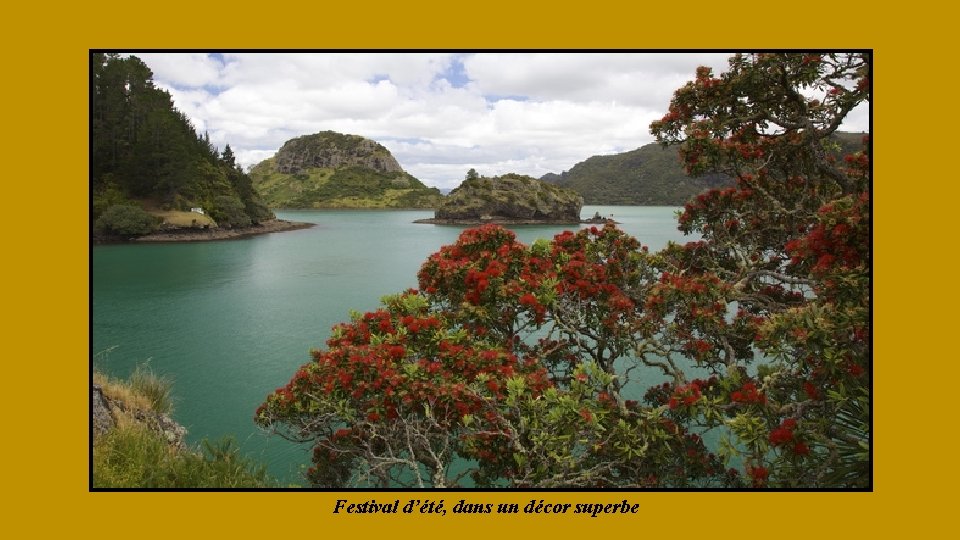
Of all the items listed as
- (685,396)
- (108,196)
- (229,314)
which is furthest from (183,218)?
(685,396)

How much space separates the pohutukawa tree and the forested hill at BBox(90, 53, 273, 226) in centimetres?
6024

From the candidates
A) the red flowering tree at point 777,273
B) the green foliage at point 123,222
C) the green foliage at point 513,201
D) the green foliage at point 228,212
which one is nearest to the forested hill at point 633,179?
the green foliage at point 513,201

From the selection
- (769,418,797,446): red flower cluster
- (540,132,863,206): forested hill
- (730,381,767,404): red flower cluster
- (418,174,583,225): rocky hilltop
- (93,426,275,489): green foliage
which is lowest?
(93,426,275,489): green foliage

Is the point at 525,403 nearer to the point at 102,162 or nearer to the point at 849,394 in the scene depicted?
the point at 849,394

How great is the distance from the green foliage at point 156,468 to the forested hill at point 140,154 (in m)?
58.7

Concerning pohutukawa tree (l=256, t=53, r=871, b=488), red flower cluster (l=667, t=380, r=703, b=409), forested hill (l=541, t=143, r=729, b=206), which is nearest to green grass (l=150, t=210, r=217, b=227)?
pohutukawa tree (l=256, t=53, r=871, b=488)

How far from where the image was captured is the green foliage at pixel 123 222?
52344mm

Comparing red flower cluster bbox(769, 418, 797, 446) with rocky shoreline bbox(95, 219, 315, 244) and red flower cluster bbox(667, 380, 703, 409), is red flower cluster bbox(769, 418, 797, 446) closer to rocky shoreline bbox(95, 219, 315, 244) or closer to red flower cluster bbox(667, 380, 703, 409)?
red flower cluster bbox(667, 380, 703, 409)

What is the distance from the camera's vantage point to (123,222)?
52.6 metres

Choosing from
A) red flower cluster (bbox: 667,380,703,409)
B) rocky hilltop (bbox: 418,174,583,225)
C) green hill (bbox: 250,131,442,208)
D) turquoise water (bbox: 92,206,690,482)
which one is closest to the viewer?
red flower cluster (bbox: 667,380,703,409)

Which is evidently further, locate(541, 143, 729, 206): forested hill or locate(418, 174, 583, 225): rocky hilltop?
locate(541, 143, 729, 206): forested hill

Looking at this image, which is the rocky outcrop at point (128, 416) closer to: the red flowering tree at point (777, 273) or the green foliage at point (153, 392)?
the green foliage at point (153, 392)

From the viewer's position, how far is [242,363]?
1673 cm

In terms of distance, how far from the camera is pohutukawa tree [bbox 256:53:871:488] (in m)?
5.63
